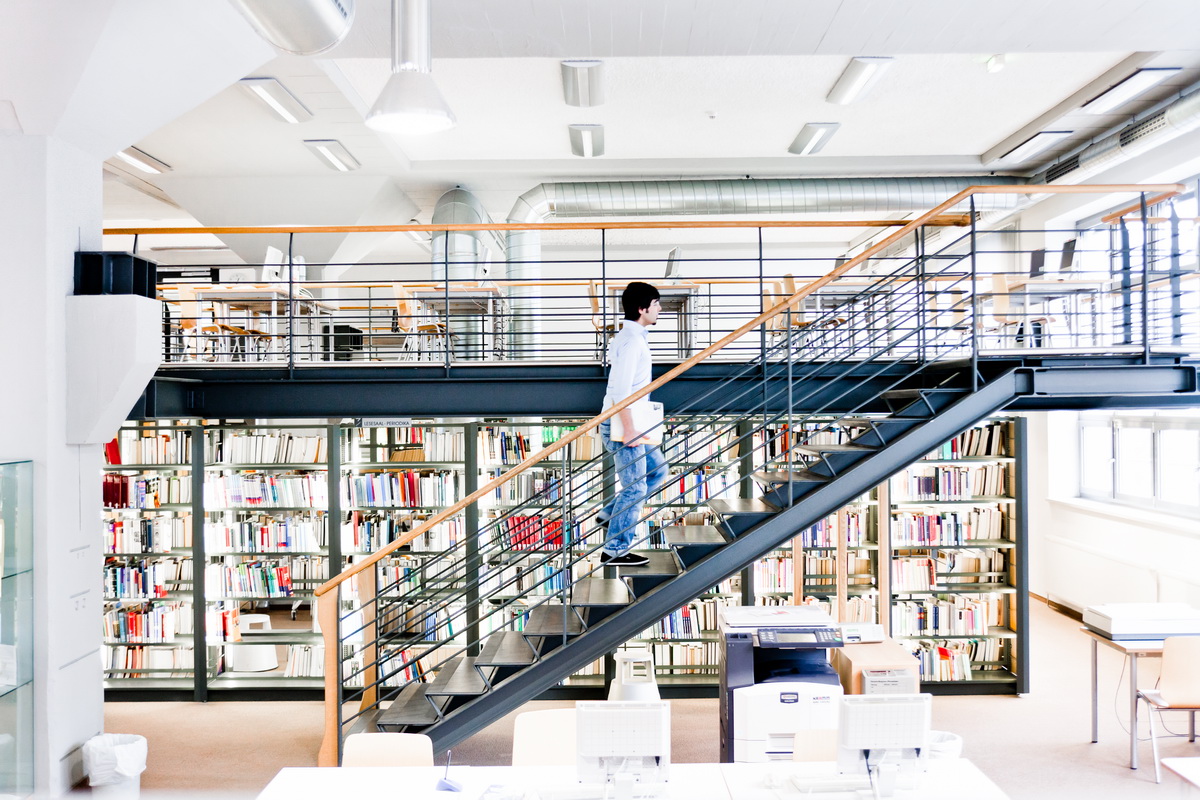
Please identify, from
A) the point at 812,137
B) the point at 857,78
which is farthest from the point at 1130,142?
the point at 812,137

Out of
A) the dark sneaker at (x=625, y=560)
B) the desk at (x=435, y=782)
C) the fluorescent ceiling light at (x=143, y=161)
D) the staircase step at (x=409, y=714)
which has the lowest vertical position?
the staircase step at (x=409, y=714)

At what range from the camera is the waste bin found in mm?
4172

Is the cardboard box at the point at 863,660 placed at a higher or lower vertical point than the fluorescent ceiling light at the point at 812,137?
lower

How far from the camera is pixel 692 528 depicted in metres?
4.41

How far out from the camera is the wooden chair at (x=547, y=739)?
135 inches

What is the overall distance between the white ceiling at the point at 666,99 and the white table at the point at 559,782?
3.56 m

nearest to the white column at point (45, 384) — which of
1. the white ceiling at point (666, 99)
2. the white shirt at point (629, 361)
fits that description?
the white ceiling at point (666, 99)

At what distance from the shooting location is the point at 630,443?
12.7 ft

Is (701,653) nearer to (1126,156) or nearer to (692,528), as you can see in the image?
(692,528)

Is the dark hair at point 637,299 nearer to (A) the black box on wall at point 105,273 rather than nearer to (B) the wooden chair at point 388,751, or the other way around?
(B) the wooden chair at point 388,751

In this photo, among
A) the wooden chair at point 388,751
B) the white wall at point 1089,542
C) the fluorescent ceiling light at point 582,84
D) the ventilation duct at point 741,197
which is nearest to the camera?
the wooden chair at point 388,751

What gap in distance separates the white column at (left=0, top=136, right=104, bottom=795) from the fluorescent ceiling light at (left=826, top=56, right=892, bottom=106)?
Answer: 544 cm

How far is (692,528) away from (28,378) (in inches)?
141

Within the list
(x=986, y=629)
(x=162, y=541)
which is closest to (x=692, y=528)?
(x=986, y=629)
